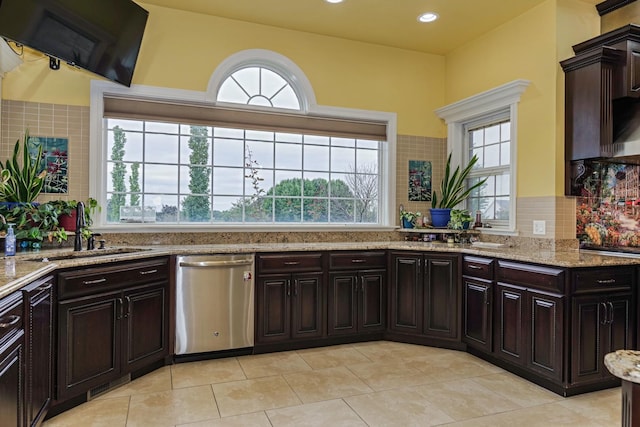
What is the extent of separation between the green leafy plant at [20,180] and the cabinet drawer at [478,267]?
3.45 metres

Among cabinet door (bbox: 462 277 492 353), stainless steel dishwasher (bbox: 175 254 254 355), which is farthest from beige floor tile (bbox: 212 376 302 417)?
cabinet door (bbox: 462 277 492 353)

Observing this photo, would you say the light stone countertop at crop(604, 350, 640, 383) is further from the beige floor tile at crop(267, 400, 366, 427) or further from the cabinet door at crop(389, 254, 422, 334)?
the cabinet door at crop(389, 254, 422, 334)

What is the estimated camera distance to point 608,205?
3543 millimetres

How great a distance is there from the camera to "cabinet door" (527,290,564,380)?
110 inches

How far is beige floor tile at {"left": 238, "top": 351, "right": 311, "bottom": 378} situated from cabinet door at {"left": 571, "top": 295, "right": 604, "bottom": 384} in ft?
6.13

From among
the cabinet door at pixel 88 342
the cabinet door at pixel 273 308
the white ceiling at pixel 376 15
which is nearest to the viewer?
the cabinet door at pixel 88 342

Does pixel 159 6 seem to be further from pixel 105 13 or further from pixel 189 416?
pixel 189 416

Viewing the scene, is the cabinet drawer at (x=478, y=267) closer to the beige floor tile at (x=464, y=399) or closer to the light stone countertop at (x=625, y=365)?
the beige floor tile at (x=464, y=399)

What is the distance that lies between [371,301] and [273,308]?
3.10 feet

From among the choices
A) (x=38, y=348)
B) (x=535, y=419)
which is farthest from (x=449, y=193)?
(x=38, y=348)

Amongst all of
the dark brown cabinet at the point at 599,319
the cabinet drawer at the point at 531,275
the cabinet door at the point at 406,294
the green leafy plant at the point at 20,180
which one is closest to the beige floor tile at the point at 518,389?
the dark brown cabinet at the point at 599,319

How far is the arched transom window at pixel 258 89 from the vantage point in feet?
13.3

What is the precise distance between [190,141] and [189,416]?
8.06ft

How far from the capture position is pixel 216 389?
286 centimetres
